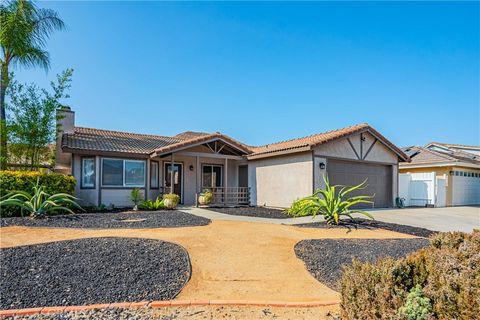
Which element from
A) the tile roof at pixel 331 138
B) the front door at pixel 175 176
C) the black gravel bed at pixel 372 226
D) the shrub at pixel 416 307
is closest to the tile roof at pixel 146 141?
the tile roof at pixel 331 138

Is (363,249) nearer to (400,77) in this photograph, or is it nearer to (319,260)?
(319,260)

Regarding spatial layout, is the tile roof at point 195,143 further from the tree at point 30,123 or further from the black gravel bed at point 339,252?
the black gravel bed at point 339,252

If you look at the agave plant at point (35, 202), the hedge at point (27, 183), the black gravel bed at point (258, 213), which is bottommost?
the black gravel bed at point (258, 213)

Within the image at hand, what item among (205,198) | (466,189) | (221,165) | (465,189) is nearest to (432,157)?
(465,189)

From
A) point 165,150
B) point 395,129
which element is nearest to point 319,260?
point 165,150

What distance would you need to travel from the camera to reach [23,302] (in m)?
4.00

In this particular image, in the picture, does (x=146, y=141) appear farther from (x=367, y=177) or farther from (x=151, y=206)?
(x=367, y=177)

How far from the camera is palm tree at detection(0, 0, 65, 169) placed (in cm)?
1296

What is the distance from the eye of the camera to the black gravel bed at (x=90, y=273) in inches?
162

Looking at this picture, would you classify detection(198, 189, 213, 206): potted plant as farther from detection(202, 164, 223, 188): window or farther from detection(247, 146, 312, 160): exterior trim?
detection(247, 146, 312, 160): exterior trim

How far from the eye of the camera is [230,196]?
16.8 meters

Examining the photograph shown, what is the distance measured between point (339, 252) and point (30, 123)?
13604 millimetres

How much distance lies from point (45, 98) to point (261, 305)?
575 inches

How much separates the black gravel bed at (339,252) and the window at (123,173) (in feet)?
34.3
